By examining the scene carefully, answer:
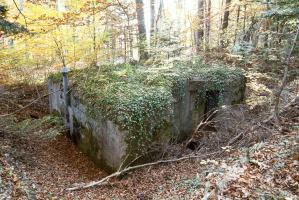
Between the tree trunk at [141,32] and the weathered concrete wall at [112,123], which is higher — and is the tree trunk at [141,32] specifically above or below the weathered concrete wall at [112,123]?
above

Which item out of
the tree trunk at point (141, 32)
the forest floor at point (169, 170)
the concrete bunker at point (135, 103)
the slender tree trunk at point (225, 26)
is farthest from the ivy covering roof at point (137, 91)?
the slender tree trunk at point (225, 26)

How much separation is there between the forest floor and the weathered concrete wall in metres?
0.38

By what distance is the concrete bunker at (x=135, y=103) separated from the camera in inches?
258

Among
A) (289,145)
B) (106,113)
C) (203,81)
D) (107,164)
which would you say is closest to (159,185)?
(107,164)

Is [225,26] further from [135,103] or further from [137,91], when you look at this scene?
[135,103]

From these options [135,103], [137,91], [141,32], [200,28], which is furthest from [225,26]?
[135,103]

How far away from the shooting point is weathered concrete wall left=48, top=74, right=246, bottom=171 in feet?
21.8

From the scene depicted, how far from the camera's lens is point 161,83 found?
25.7 feet

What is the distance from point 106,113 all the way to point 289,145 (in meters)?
3.91

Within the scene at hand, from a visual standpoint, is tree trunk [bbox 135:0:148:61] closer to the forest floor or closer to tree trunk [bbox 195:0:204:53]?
tree trunk [bbox 195:0:204:53]

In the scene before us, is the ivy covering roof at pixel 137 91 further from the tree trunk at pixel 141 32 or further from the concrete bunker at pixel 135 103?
the tree trunk at pixel 141 32

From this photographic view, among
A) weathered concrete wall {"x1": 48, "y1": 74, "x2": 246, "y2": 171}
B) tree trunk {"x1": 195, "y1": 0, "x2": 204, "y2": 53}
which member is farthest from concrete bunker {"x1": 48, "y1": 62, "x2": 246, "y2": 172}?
tree trunk {"x1": 195, "y1": 0, "x2": 204, "y2": 53}

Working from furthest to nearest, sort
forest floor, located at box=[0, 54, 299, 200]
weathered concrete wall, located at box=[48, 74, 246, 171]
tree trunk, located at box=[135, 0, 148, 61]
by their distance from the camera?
tree trunk, located at box=[135, 0, 148, 61] → weathered concrete wall, located at box=[48, 74, 246, 171] → forest floor, located at box=[0, 54, 299, 200]

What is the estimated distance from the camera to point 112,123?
6.51m
